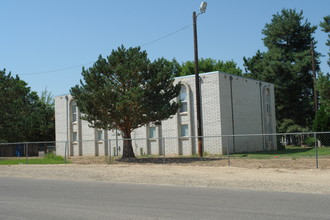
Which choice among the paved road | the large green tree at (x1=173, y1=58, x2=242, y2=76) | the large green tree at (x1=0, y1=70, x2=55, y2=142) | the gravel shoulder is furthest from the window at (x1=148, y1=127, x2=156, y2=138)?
the large green tree at (x1=173, y1=58, x2=242, y2=76)

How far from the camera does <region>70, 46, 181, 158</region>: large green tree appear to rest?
23.3m

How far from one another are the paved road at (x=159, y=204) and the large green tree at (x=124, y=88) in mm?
10622

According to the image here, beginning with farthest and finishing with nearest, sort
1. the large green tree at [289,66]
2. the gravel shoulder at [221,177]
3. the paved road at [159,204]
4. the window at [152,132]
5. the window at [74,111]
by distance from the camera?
1. the large green tree at [289,66]
2. the window at [74,111]
3. the window at [152,132]
4. the gravel shoulder at [221,177]
5. the paved road at [159,204]

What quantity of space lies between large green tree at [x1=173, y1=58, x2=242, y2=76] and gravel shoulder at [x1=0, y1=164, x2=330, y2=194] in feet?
146

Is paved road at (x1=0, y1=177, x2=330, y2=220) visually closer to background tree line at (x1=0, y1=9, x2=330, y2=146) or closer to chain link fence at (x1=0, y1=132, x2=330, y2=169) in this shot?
chain link fence at (x1=0, y1=132, x2=330, y2=169)

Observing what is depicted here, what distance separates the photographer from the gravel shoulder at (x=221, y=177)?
43.2 ft

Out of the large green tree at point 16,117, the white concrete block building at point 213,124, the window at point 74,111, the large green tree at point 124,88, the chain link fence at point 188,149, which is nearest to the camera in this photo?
the large green tree at point 124,88

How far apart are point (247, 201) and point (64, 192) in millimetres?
5956

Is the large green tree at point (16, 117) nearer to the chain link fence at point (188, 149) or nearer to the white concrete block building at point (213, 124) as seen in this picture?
the chain link fence at point (188, 149)

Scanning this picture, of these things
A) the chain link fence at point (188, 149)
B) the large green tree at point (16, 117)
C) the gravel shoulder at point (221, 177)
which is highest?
the large green tree at point (16, 117)

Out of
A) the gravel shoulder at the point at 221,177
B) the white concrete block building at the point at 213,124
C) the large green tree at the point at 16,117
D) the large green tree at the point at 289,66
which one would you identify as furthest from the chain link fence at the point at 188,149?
the large green tree at the point at 289,66

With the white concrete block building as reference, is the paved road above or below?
below

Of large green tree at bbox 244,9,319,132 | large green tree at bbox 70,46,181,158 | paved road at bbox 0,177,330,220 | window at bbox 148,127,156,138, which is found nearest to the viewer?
paved road at bbox 0,177,330,220

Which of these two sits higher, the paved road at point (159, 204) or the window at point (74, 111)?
the window at point (74, 111)
